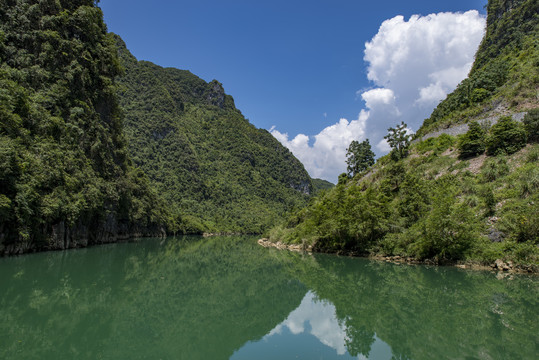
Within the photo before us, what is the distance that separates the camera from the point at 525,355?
293 inches

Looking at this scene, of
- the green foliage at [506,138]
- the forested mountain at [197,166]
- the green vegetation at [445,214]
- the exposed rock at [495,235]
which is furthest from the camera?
the forested mountain at [197,166]

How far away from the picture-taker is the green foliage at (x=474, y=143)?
3456 cm

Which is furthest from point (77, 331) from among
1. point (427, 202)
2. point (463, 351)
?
point (427, 202)

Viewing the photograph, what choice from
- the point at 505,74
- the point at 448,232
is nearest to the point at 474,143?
the point at 448,232

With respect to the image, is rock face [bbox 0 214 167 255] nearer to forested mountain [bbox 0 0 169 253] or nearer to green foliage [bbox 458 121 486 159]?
forested mountain [bbox 0 0 169 253]

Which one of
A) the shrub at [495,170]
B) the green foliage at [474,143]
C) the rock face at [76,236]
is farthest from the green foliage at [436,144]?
the rock face at [76,236]

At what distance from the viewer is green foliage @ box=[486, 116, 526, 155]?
99.5 ft

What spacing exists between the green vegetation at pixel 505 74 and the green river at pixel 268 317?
3419 centimetres

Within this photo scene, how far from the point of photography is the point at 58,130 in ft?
110

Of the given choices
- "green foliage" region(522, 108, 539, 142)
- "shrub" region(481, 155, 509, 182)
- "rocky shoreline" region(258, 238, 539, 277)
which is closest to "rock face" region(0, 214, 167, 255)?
"rocky shoreline" region(258, 238, 539, 277)

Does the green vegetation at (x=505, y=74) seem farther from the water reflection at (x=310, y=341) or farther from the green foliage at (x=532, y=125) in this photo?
the water reflection at (x=310, y=341)

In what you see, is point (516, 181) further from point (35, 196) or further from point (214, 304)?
point (35, 196)

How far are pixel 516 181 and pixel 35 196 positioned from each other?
40.8 m

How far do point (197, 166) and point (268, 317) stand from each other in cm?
→ 14335
